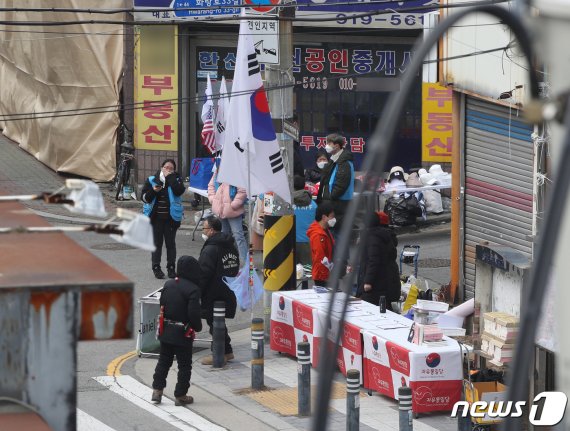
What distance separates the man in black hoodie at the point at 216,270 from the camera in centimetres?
1395

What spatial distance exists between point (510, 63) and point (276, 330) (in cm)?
432

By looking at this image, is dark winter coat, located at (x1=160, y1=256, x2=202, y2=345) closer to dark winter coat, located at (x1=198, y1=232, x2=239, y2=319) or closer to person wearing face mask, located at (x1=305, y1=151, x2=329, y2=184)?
dark winter coat, located at (x1=198, y1=232, x2=239, y2=319)

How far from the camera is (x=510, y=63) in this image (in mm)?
14258

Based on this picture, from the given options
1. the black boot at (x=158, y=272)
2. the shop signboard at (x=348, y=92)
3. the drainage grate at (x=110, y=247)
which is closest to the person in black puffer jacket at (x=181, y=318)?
the black boot at (x=158, y=272)

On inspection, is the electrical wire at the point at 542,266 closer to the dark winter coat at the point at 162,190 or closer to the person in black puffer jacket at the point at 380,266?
the person in black puffer jacket at the point at 380,266

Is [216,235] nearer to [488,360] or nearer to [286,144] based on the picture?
[286,144]

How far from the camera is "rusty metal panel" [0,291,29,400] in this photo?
Result: 5586 mm

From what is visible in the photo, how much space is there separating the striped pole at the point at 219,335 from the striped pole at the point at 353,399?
10.1ft

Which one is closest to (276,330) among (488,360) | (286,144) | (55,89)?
(286,144)

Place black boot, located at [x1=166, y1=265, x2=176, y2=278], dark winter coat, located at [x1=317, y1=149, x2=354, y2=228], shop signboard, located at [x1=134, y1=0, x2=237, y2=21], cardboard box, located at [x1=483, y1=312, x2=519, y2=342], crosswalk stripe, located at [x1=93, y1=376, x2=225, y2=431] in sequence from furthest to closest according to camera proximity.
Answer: shop signboard, located at [x1=134, y1=0, x2=237, y2=21] < black boot, located at [x1=166, y1=265, x2=176, y2=278] < dark winter coat, located at [x1=317, y1=149, x2=354, y2=228] < crosswalk stripe, located at [x1=93, y1=376, x2=225, y2=431] < cardboard box, located at [x1=483, y1=312, x2=519, y2=342]

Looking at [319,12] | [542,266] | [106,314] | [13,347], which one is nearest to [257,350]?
[106,314]

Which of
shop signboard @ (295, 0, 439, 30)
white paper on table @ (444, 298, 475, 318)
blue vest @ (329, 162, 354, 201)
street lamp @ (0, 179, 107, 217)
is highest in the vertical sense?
shop signboard @ (295, 0, 439, 30)

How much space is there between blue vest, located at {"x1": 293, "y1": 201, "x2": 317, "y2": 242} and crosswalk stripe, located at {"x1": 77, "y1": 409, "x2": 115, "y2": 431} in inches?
255

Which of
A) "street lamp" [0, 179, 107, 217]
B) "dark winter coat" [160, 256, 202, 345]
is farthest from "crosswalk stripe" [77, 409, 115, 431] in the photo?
"street lamp" [0, 179, 107, 217]
